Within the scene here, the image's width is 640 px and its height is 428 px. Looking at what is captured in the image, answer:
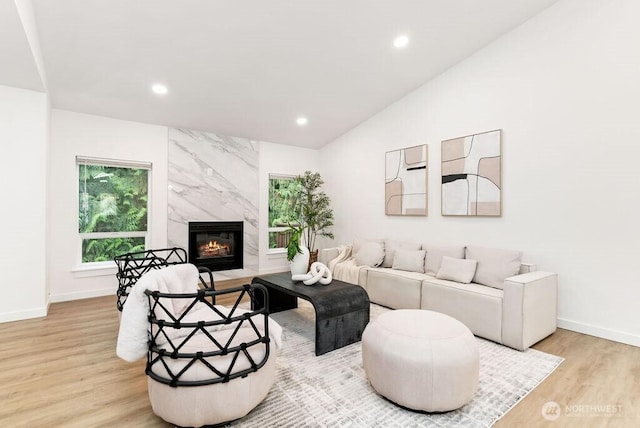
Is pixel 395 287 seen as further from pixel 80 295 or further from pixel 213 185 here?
pixel 80 295

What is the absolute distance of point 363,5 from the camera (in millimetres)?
3145

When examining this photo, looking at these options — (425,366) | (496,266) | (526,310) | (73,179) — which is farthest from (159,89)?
(526,310)

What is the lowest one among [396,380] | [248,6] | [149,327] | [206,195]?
[396,380]

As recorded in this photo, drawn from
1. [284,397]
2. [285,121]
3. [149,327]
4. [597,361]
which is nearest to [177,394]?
[149,327]

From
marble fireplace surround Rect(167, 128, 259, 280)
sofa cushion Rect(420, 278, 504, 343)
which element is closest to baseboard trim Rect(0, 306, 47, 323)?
marble fireplace surround Rect(167, 128, 259, 280)

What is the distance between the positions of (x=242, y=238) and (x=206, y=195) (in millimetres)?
1014

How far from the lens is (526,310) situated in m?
2.78

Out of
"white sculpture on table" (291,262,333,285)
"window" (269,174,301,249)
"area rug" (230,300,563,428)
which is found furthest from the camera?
"window" (269,174,301,249)

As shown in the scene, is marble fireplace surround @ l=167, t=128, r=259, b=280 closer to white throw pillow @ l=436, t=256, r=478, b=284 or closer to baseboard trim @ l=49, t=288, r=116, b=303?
baseboard trim @ l=49, t=288, r=116, b=303

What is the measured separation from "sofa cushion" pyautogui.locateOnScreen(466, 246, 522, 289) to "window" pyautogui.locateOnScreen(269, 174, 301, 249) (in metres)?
3.64

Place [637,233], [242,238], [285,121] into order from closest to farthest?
[637,233], [285,121], [242,238]

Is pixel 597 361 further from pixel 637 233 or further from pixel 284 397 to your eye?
→ pixel 284 397

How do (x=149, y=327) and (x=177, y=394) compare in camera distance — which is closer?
(x=177, y=394)

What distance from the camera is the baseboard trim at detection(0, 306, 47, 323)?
3437mm
